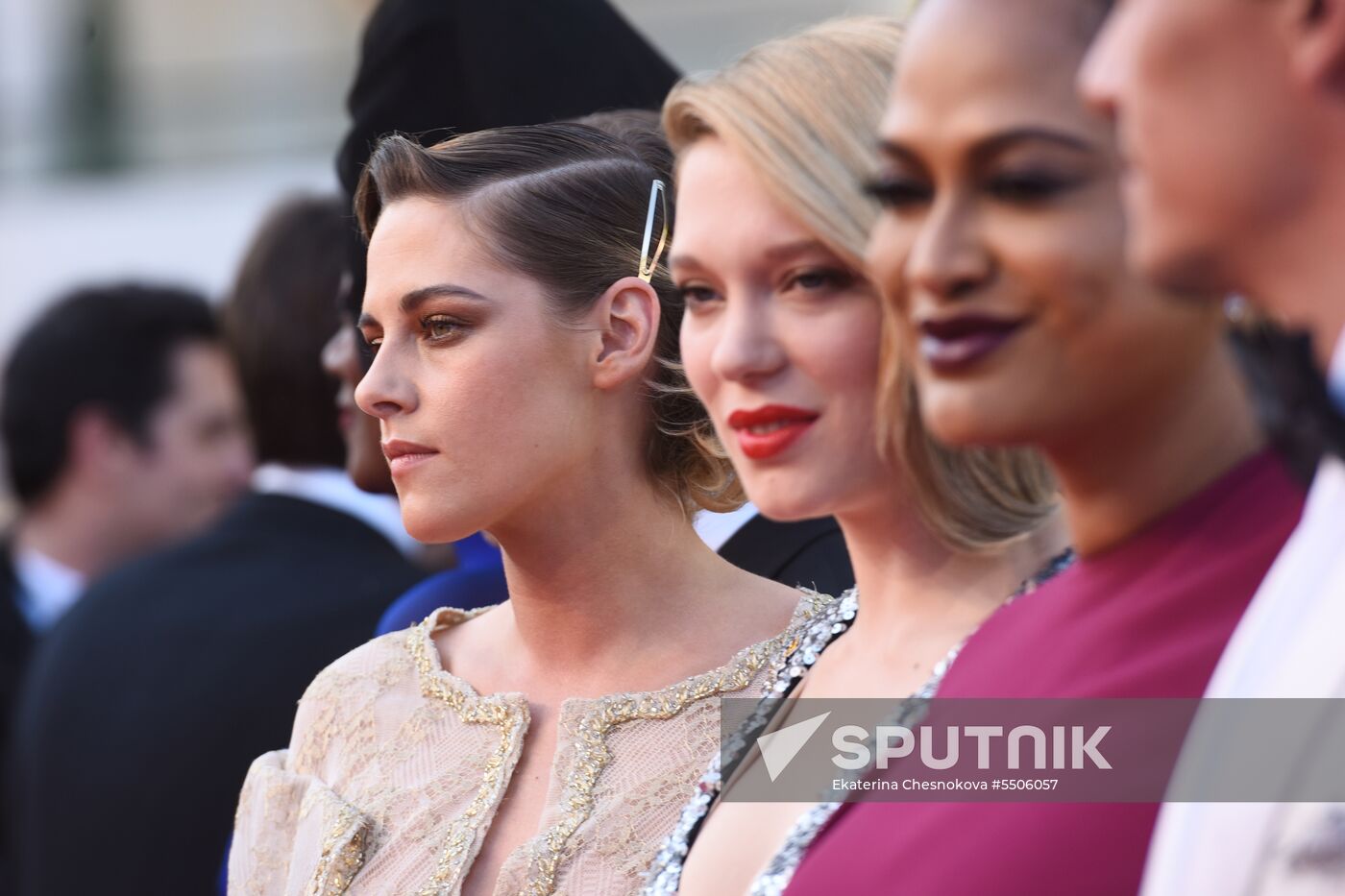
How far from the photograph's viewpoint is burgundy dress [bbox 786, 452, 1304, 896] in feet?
4.65

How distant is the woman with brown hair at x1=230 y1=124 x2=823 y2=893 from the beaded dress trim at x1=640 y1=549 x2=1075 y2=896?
0.25 meters

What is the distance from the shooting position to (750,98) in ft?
5.94

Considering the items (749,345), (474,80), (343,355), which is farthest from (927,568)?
(343,355)

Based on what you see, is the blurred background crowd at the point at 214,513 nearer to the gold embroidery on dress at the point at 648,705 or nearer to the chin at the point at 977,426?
the gold embroidery on dress at the point at 648,705

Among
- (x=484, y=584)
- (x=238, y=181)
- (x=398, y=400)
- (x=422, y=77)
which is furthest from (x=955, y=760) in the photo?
(x=238, y=181)

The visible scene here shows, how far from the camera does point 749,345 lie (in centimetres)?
175

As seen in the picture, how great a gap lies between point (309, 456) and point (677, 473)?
4.92 ft

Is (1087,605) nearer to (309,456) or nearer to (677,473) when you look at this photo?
(677,473)

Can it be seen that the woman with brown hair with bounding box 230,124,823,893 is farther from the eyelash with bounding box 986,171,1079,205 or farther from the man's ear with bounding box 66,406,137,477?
the man's ear with bounding box 66,406,137,477

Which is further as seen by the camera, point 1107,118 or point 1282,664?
point 1107,118

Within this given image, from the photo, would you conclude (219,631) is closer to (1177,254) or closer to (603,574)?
(603,574)

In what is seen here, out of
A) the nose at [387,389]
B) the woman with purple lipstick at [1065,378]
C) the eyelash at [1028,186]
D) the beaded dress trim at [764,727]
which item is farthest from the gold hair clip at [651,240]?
the eyelash at [1028,186]

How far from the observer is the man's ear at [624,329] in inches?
93.9

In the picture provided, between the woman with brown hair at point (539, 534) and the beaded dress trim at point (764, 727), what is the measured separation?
250 millimetres
